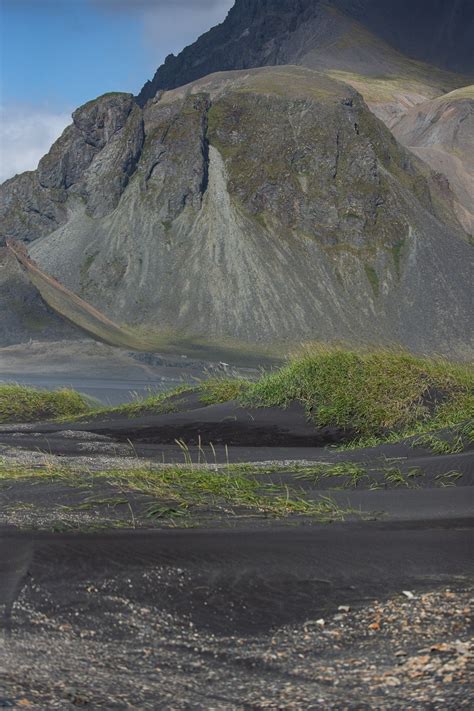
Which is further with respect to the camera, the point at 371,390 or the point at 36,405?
the point at 36,405

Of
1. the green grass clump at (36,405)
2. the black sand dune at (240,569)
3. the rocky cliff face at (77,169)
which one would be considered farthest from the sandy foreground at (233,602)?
the rocky cliff face at (77,169)

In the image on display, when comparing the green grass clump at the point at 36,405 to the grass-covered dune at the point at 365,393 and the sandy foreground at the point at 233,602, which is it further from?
the sandy foreground at the point at 233,602

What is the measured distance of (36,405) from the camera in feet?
87.0

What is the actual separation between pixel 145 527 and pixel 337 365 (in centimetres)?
1183

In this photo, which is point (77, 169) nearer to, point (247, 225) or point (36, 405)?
point (247, 225)

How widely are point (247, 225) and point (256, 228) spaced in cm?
125

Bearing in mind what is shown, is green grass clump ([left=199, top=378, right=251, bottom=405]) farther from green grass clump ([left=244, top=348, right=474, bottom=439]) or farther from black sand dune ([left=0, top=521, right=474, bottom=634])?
black sand dune ([left=0, top=521, right=474, bottom=634])

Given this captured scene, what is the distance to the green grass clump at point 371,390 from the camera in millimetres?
17906

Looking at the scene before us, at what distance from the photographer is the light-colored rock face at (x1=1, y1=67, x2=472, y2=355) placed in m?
121

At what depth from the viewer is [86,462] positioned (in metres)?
13.5

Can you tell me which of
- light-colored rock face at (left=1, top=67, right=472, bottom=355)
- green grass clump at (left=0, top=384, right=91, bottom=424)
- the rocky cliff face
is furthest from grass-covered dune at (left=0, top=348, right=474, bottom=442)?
the rocky cliff face

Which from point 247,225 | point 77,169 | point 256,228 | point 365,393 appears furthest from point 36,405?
point 77,169

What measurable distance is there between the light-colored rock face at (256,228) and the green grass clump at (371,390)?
93.8 m

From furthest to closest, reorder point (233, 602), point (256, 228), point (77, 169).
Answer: point (77, 169) < point (256, 228) < point (233, 602)
